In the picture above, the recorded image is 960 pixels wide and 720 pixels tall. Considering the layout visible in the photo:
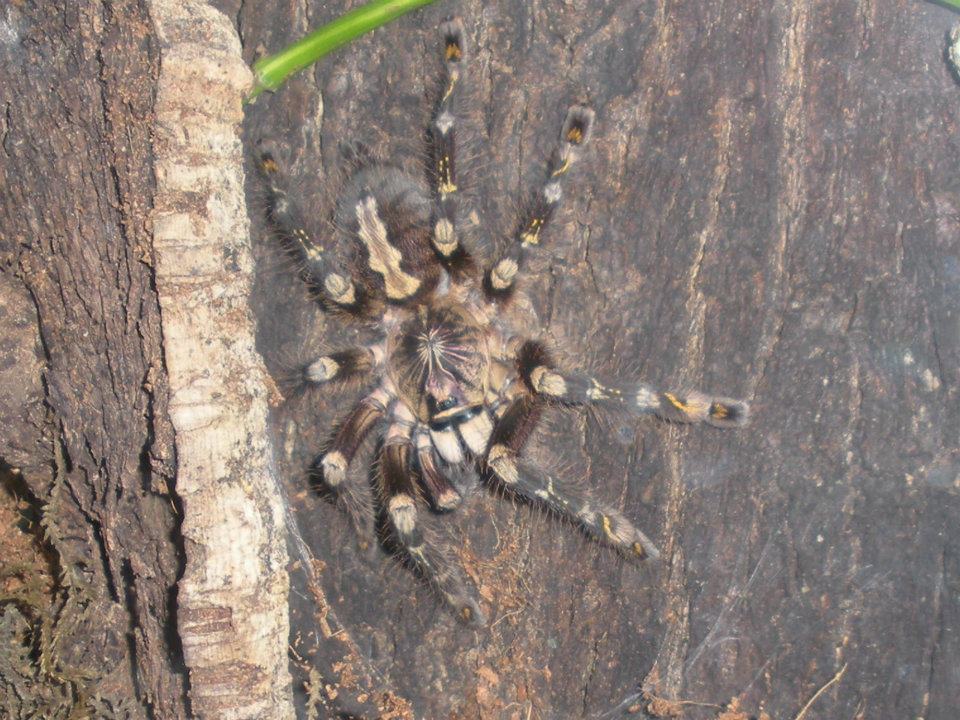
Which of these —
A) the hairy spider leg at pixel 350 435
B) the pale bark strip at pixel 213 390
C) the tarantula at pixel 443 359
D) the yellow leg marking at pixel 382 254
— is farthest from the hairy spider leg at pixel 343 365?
the pale bark strip at pixel 213 390

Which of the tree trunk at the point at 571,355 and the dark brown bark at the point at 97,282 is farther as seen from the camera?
the tree trunk at the point at 571,355

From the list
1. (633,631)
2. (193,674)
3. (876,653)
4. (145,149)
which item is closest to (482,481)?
(633,631)

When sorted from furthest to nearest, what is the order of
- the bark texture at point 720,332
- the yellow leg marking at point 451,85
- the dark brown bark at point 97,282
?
the yellow leg marking at point 451,85
the bark texture at point 720,332
the dark brown bark at point 97,282

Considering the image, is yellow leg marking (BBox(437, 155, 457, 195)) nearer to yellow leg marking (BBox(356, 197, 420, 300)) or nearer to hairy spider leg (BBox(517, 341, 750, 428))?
yellow leg marking (BBox(356, 197, 420, 300))

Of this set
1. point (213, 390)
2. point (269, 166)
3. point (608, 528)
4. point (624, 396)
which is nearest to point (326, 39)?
point (269, 166)

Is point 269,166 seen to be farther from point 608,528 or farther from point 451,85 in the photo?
point 608,528

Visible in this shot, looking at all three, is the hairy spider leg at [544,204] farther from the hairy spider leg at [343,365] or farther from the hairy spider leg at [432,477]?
the hairy spider leg at [432,477]

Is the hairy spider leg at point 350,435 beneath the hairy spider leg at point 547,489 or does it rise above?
above

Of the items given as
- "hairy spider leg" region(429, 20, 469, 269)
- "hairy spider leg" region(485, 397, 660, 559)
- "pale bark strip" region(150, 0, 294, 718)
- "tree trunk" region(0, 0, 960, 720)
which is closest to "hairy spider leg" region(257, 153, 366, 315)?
"tree trunk" region(0, 0, 960, 720)
